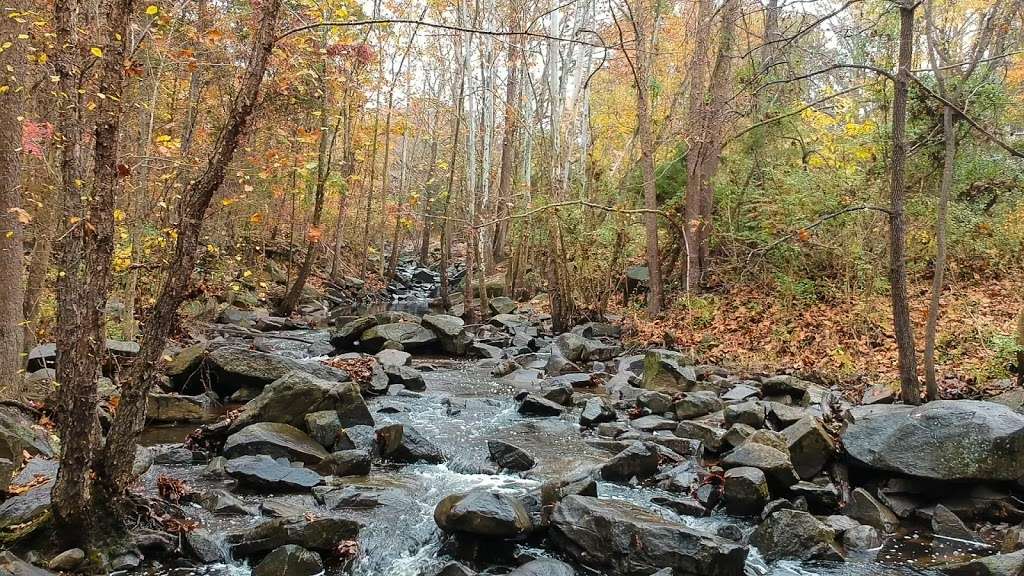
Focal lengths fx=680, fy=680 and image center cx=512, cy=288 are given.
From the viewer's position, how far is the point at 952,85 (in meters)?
12.3

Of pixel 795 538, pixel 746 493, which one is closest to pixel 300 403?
pixel 746 493

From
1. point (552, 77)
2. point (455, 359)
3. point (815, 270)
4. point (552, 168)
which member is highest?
point (552, 77)

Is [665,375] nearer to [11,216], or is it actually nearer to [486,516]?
[486,516]

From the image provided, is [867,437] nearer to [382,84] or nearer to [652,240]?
[652,240]

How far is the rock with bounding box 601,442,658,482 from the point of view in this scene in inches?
281

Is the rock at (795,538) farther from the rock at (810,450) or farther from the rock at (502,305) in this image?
the rock at (502,305)

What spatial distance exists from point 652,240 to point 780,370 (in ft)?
15.3

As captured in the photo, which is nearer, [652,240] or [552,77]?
[652,240]

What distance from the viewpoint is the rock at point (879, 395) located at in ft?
28.8

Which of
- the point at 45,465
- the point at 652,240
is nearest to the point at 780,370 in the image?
the point at 652,240

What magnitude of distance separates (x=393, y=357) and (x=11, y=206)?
24.2 feet

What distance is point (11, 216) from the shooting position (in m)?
6.73

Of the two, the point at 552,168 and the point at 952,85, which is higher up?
the point at 952,85

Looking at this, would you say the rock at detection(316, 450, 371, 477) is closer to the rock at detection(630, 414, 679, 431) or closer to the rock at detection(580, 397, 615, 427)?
the rock at detection(580, 397, 615, 427)
